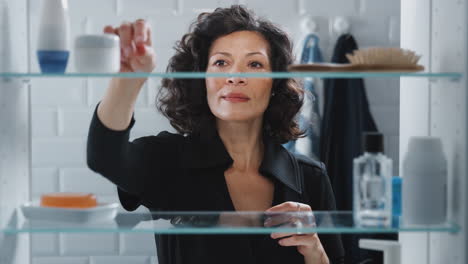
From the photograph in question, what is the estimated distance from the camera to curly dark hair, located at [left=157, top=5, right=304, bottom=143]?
4.83 feet

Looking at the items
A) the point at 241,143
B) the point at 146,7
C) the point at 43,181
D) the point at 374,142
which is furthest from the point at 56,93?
the point at 374,142

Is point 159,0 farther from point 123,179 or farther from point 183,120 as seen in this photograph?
point 123,179

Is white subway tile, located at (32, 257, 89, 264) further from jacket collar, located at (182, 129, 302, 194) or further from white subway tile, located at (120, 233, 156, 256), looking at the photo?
jacket collar, located at (182, 129, 302, 194)

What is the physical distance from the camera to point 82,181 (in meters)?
2.06

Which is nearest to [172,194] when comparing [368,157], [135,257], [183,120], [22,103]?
[183,120]

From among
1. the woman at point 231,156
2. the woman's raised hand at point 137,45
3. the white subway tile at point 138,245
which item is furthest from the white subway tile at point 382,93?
the woman's raised hand at point 137,45

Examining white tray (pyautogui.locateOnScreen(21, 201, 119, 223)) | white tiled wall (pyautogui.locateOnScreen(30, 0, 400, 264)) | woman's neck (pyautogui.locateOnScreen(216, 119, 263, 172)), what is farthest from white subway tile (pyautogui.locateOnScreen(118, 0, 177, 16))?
white tray (pyautogui.locateOnScreen(21, 201, 119, 223))

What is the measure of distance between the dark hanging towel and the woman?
513 mm

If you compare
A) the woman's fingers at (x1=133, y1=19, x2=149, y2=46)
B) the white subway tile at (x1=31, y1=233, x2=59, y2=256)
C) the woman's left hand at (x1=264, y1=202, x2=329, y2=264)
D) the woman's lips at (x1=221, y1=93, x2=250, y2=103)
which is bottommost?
the white subway tile at (x1=31, y1=233, x2=59, y2=256)

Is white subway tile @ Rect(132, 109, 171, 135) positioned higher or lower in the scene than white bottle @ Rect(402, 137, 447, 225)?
higher

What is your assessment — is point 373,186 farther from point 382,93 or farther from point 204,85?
point 382,93

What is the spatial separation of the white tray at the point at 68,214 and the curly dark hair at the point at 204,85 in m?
0.46

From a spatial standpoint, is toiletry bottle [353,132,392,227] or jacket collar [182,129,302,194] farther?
jacket collar [182,129,302,194]

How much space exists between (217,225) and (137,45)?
0.98ft
